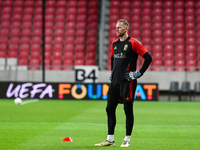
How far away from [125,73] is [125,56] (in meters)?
0.25

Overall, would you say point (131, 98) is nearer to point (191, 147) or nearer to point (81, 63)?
point (191, 147)

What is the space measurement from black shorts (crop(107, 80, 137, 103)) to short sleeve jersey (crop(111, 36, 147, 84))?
2.9 inches

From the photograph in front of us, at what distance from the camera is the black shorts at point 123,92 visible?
16.5ft

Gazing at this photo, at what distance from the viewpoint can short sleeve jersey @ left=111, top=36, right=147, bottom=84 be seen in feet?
16.5

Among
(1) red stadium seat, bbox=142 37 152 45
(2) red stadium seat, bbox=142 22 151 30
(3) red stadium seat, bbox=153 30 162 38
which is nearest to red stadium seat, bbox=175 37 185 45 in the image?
(3) red stadium seat, bbox=153 30 162 38

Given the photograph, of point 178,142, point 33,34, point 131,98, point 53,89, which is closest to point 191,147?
point 178,142

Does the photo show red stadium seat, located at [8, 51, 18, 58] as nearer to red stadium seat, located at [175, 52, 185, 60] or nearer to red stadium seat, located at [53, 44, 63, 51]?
red stadium seat, located at [53, 44, 63, 51]

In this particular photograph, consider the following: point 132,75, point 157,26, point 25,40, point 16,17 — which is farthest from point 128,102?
point 16,17

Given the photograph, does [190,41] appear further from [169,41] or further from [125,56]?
[125,56]

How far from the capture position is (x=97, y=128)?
23.7 feet

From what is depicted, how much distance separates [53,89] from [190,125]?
986cm

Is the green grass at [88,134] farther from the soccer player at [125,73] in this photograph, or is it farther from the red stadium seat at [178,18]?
the red stadium seat at [178,18]

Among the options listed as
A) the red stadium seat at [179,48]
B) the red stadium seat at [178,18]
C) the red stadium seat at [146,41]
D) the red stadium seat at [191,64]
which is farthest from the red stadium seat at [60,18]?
the red stadium seat at [191,64]

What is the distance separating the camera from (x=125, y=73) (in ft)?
16.6
